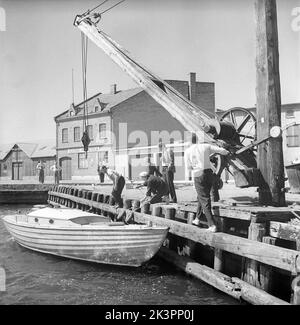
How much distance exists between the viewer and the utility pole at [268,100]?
7.57 metres

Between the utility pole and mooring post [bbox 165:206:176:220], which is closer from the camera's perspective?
the utility pole

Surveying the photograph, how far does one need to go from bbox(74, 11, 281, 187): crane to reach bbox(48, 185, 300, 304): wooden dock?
0.81m

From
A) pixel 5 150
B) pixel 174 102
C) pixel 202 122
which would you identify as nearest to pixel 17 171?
pixel 5 150

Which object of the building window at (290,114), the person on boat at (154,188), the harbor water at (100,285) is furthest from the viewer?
the building window at (290,114)

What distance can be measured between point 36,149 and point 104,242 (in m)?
46.3

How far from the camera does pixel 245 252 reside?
21.3 ft

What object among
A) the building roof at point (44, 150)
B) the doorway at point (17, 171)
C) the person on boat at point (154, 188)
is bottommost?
the person on boat at point (154, 188)

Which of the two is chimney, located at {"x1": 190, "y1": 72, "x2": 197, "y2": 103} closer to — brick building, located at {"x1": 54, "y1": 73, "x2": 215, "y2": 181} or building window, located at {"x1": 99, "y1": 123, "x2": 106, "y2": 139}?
brick building, located at {"x1": 54, "y1": 73, "x2": 215, "y2": 181}

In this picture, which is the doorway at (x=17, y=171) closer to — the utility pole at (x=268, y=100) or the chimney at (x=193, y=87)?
the chimney at (x=193, y=87)

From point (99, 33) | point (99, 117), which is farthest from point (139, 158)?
point (99, 33)

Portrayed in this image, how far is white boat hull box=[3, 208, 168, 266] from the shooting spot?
838 centimetres

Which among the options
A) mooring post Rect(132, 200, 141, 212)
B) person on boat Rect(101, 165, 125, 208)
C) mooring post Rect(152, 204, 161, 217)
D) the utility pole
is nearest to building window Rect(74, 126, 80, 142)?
person on boat Rect(101, 165, 125, 208)

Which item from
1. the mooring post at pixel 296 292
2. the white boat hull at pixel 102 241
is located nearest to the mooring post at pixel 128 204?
the white boat hull at pixel 102 241

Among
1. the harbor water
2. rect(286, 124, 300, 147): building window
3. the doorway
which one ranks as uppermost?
rect(286, 124, 300, 147): building window
